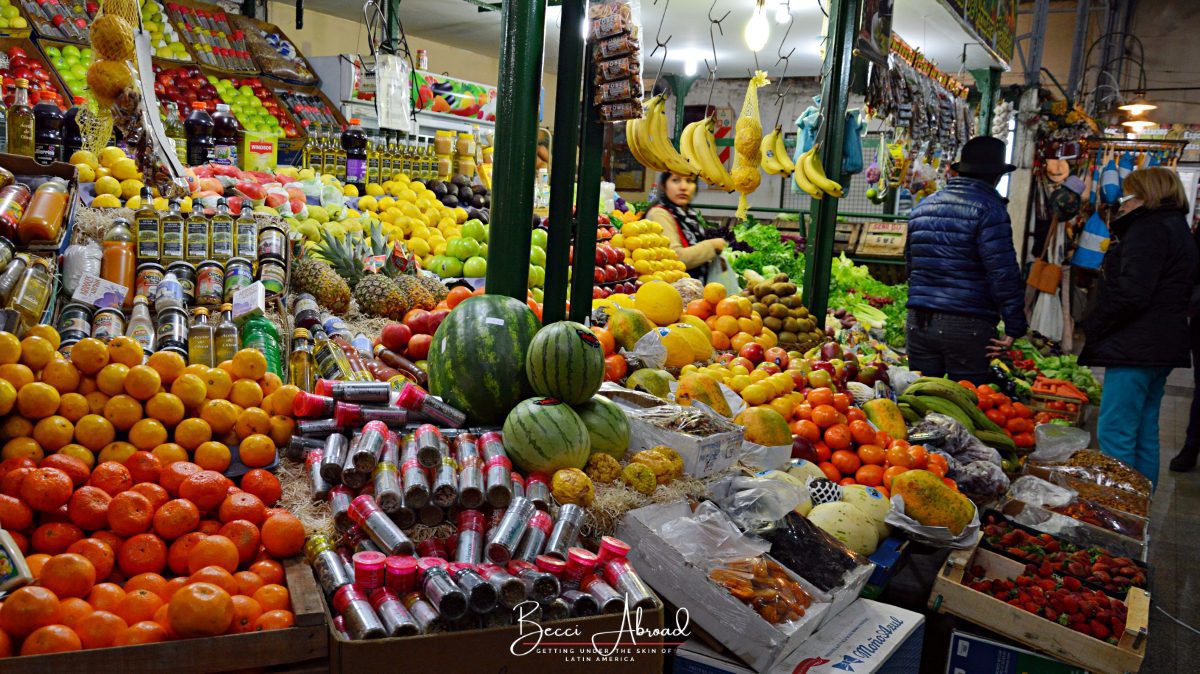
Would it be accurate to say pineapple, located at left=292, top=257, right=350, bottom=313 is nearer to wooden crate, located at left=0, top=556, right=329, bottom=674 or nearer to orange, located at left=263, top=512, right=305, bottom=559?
orange, located at left=263, top=512, right=305, bottom=559

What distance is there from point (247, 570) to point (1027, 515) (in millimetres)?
3435

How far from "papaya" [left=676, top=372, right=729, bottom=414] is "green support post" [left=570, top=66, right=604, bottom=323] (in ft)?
2.01

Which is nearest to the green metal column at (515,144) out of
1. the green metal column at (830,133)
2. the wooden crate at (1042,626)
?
the wooden crate at (1042,626)

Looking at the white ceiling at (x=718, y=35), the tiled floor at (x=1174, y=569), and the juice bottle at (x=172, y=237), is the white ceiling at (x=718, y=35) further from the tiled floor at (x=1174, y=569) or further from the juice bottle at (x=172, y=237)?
the tiled floor at (x=1174, y=569)

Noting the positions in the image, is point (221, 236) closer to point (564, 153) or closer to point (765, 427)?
point (564, 153)

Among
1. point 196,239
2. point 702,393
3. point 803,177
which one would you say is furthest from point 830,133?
point 196,239

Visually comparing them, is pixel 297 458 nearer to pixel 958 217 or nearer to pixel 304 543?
pixel 304 543

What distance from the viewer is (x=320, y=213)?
16.3 ft

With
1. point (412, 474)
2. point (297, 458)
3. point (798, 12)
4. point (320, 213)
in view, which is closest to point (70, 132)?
point (320, 213)

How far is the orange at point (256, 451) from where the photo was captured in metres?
2.29

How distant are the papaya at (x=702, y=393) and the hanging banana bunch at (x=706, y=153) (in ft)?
5.80

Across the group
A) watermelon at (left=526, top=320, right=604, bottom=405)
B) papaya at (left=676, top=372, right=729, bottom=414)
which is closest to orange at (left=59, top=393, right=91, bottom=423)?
watermelon at (left=526, top=320, right=604, bottom=405)

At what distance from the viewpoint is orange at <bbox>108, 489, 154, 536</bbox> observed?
1876 millimetres

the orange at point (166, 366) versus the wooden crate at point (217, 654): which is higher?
the orange at point (166, 366)
